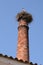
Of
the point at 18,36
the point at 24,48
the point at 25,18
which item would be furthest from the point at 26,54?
the point at 25,18

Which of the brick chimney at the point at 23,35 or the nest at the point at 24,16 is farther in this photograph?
the nest at the point at 24,16

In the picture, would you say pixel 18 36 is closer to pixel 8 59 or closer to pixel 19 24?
pixel 19 24

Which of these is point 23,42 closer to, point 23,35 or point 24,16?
point 23,35

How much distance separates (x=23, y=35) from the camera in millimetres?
17859

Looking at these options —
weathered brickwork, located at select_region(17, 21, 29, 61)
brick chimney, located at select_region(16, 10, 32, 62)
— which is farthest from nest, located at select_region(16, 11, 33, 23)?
weathered brickwork, located at select_region(17, 21, 29, 61)

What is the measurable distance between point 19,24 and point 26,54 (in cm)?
273

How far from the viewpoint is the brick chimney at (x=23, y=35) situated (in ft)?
55.3

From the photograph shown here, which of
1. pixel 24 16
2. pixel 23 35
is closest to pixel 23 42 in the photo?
pixel 23 35

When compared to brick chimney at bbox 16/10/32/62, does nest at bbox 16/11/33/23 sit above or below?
above

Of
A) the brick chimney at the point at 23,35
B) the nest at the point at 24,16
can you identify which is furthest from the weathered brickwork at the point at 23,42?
the nest at the point at 24,16

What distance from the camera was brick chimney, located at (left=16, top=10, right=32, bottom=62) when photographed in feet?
55.3

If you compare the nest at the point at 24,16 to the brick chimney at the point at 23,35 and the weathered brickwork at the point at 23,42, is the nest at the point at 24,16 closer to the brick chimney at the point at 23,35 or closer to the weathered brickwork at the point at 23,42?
the brick chimney at the point at 23,35

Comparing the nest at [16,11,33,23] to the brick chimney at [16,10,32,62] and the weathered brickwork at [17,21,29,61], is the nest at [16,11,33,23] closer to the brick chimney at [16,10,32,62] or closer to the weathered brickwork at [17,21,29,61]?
the brick chimney at [16,10,32,62]

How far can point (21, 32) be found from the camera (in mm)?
18016
